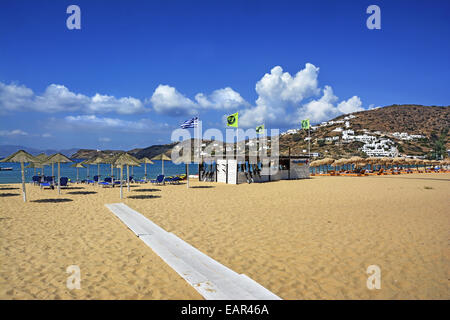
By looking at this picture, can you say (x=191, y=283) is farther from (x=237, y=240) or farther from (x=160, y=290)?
(x=237, y=240)

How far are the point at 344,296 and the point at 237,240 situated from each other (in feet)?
9.61

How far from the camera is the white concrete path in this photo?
3.71 m

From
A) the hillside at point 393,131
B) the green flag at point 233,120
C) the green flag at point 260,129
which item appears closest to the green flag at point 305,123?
the green flag at point 260,129

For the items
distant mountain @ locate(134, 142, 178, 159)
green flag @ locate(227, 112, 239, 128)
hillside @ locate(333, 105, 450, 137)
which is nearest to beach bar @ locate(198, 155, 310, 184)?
green flag @ locate(227, 112, 239, 128)

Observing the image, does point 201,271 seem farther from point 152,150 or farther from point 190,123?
point 152,150

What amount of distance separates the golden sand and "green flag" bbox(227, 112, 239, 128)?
11317 mm

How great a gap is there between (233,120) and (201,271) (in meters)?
17.2

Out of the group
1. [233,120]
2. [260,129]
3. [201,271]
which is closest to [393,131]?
[260,129]

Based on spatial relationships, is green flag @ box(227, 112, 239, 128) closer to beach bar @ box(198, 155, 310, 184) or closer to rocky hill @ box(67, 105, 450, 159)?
beach bar @ box(198, 155, 310, 184)

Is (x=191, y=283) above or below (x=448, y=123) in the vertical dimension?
below

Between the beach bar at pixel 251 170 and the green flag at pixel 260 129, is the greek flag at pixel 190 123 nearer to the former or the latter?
the beach bar at pixel 251 170

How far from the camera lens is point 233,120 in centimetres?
2077
